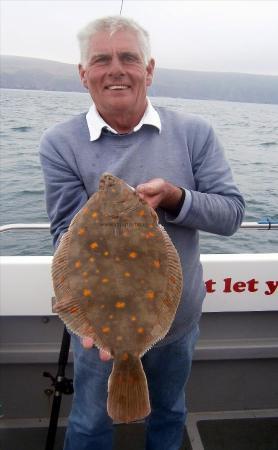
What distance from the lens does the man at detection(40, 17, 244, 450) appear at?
6.27 ft

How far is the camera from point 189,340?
7.51 feet

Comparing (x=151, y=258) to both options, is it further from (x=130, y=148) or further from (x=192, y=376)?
(x=192, y=376)

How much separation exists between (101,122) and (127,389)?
1.12 metres

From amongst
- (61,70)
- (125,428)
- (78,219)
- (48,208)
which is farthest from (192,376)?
(61,70)

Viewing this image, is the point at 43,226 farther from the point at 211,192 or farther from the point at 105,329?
the point at 105,329

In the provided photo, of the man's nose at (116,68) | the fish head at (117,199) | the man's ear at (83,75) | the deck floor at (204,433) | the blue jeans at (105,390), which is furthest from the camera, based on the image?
the deck floor at (204,433)

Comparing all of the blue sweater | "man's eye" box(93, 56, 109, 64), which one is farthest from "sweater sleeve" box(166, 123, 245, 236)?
"man's eye" box(93, 56, 109, 64)

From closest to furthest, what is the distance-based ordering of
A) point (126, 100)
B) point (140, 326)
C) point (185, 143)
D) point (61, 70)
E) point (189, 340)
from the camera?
1. point (140, 326)
2. point (126, 100)
3. point (185, 143)
4. point (189, 340)
5. point (61, 70)

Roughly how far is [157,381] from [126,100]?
139 centimetres

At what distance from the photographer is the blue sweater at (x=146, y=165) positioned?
205 centimetres

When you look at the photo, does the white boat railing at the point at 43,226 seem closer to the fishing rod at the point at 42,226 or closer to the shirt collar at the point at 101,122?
the fishing rod at the point at 42,226

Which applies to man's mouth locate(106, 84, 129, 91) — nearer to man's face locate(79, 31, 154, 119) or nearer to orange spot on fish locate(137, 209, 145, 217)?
man's face locate(79, 31, 154, 119)

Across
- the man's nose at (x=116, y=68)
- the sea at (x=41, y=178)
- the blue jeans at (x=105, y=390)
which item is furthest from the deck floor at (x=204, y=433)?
the man's nose at (x=116, y=68)

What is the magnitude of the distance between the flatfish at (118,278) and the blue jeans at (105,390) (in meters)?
0.55
